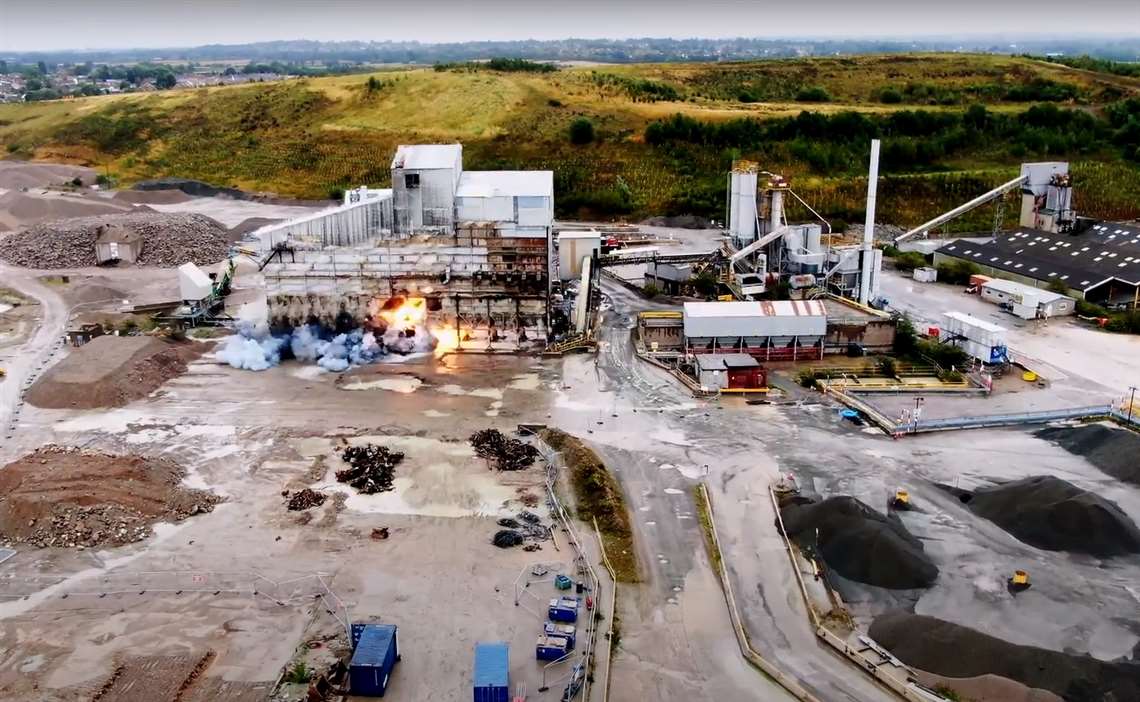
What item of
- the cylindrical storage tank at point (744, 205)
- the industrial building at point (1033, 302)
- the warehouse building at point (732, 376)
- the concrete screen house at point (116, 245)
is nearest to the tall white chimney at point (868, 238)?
the cylindrical storage tank at point (744, 205)

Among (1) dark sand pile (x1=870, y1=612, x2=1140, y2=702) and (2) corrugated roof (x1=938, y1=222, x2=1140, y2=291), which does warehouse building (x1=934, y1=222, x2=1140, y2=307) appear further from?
(1) dark sand pile (x1=870, y1=612, x2=1140, y2=702)

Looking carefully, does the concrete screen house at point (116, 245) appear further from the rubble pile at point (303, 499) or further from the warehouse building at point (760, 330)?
the warehouse building at point (760, 330)

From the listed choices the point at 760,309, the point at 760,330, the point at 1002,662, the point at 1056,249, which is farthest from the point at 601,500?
the point at 1056,249

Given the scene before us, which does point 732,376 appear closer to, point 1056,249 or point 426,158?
point 426,158

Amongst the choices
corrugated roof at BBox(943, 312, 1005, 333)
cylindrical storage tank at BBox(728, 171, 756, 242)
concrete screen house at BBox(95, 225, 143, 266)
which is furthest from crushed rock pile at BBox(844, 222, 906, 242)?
concrete screen house at BBox(95, 225, 143, 266)

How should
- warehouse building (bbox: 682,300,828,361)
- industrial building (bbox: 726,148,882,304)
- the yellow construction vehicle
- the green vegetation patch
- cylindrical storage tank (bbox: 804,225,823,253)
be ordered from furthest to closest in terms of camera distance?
cylindrical storage tank (bbox: 804,225,823,253), industrial building (bbox: 726,148,882,304), warehouse building (bbox: 682,300,828,361), the green vegetation patch, the yellow construction vehicle
